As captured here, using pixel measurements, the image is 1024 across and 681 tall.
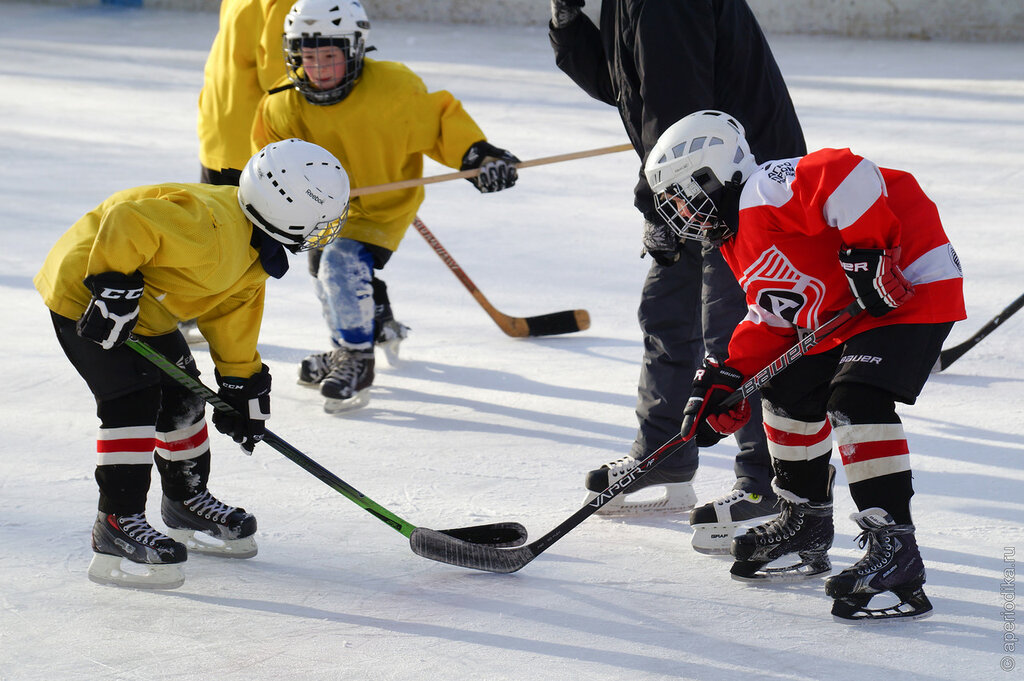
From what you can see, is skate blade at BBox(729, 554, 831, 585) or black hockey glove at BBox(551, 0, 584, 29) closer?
skate blade at BBox(729, 554, 831, 585)

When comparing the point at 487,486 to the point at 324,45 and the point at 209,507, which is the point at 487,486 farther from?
the point at 324,45

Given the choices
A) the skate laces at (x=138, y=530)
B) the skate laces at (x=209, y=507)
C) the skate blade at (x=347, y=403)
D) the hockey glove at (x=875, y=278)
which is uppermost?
the hockey glove at (x=875, y=278)

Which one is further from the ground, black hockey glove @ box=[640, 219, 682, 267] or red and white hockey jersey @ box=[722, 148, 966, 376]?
red and white hockey jersey @ box=[722, 148, 966, 376]

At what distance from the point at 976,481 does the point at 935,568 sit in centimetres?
52

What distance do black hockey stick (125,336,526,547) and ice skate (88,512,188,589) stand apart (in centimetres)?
29

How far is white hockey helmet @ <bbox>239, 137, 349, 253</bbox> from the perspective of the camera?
7.89 ft

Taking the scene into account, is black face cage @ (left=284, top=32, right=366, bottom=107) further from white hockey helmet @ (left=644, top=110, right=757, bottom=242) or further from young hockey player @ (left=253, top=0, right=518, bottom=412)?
white hockey helmet @ (left=644, top=110, right=757, bottom=242)

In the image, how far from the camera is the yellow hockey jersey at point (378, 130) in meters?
3.45

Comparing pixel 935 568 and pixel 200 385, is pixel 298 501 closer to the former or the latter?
pixel 200 385

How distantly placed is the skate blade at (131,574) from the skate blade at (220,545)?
118 millimetres

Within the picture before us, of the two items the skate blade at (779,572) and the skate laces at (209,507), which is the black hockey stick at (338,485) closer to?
the skate laces at (209,507)

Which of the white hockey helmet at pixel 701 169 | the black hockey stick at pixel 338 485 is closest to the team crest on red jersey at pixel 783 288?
the white hockey helmet at pixel 701 169

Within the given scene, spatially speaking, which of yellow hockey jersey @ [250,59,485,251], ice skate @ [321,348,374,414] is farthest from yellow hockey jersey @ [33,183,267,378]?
yellow hockey jersey @ [250,59,485,251]

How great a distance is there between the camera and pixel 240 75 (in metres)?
3.77
